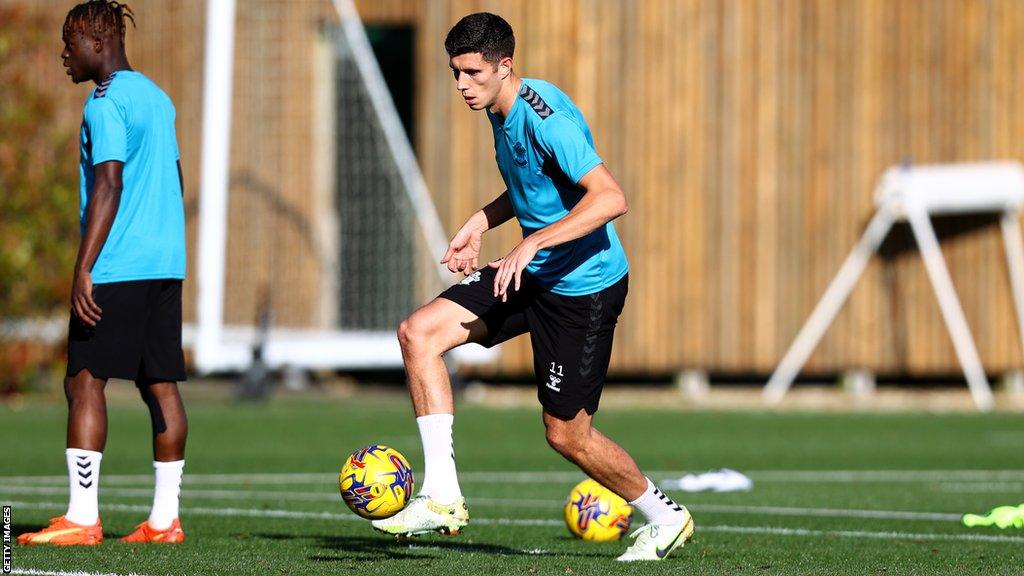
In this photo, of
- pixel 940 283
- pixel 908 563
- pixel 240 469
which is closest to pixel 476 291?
pixel 908 563

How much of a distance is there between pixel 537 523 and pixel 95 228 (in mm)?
2774

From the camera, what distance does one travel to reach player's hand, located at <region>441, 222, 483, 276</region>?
7.20m

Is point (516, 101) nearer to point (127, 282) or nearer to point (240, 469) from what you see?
point (127, 282)

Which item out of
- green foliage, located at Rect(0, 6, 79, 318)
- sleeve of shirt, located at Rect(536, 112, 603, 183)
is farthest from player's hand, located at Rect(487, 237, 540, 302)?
green foliage, located at Rect(0, 6, 79, 318)

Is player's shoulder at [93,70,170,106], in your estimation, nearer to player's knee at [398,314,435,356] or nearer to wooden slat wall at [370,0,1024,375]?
player's knee at [398,314,435,356]

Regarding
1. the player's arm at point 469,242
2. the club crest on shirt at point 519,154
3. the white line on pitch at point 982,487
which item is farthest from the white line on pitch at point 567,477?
the club crest on shirt at point 519,154

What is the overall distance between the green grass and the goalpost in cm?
73

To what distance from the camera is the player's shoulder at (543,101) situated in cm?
680

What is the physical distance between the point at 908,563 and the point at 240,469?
630 cm

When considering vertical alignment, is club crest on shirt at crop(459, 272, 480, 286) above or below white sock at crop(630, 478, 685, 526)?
above

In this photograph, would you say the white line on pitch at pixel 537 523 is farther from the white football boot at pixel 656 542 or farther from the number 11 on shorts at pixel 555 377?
the number 11 on shorts at pixel 555 377

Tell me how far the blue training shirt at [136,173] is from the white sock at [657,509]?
2281 millimetres

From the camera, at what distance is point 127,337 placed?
7590 mm

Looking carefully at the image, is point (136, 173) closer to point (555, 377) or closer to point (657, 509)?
point (555, 377)
